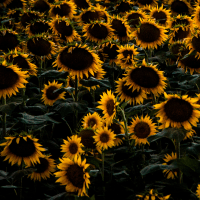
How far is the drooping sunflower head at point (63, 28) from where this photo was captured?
4577 millimetres

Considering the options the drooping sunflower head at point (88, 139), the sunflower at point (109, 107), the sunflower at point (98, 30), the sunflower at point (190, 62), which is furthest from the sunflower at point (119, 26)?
the drooping sunflower head at point (88, 139)

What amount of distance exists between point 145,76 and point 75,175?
46.3 inches

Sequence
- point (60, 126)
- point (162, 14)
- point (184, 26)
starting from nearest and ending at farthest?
point (60, 126)
point (184, 26)
point (162, 14)

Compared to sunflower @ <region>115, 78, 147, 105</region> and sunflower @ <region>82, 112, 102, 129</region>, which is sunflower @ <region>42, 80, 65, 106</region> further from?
sunflower @ <region>115, 78, 147, 105</region>

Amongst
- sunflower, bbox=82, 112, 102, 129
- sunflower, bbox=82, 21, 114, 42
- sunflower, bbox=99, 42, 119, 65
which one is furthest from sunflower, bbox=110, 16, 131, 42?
sunflower, bbox=82, 112, 102, 129

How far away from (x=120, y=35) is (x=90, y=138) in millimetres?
2355

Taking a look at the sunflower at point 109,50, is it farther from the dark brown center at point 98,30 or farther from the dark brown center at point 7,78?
the dark brown center at point 7,78

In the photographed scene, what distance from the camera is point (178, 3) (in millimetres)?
6426

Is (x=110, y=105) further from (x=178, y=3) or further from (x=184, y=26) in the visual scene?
(x=178, y=3)

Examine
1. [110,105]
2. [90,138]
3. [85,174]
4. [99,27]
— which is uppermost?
[99,27]

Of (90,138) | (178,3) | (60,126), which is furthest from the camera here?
(178,3)

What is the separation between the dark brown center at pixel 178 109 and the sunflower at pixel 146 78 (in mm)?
638

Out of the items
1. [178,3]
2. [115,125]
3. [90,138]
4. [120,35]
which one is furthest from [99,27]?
[178,3]

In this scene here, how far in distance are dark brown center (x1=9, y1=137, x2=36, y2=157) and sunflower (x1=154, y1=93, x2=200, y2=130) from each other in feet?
3.42
